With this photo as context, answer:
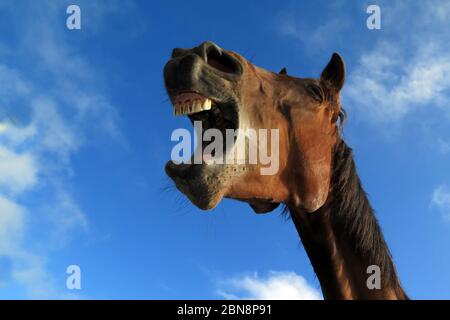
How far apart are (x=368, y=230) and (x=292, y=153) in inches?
44.8

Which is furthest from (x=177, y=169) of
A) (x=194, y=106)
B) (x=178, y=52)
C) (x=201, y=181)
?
(x=178, y=52)

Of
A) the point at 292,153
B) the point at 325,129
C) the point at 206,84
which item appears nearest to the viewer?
the point at 206,84

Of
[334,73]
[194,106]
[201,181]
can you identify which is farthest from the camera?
[334,73]

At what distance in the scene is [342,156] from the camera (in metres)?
4.45

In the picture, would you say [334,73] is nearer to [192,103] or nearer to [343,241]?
[343,241]

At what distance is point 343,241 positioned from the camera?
4434 millimetres

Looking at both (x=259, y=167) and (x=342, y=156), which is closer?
(x=259, y=167)

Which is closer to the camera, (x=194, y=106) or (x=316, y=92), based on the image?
(x=194, y=106)

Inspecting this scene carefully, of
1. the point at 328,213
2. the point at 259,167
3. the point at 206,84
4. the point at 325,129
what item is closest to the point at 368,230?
the point at 328,213

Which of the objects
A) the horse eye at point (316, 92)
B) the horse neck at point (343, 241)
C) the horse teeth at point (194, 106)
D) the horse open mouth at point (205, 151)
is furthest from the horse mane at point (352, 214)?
the horse teeth at point (194, 106)

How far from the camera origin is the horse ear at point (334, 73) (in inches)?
176

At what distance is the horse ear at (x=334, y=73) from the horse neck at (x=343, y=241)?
0.54 metres

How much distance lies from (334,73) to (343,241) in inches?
60.9
